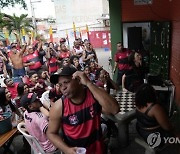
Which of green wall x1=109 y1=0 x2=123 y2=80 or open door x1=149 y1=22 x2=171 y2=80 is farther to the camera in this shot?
green wall x1=109 y1=0 x2=123 y2=80

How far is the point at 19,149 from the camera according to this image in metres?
4.13

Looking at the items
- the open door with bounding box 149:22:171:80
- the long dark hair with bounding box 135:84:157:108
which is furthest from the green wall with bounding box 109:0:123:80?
the long dark hair with bounding box 135:84:157:108

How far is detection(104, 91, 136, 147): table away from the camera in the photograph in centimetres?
344

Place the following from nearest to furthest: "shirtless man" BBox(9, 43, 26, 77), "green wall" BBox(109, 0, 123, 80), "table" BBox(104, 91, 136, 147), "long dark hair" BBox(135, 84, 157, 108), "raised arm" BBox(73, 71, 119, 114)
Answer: "raised arm" BBox(73, 71, 119, 114) < "long dark hair" BBox(135, 84, 157, 108) < "table" BBox(104, 91, 136, 147) < "shirtless man" BBox(9, 43, 26, 77) < "green wall" BBox(109, 0, 123, 80)

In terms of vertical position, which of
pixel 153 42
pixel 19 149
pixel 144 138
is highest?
pixel 153 42

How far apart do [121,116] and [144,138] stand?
21.8 inches

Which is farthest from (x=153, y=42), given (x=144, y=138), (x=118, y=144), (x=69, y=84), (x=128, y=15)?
(x=69, y=84)

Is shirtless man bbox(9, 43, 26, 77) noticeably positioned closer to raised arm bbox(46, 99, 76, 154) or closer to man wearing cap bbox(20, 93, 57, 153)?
man wearing cap bbox(20, 93, 57, 153)

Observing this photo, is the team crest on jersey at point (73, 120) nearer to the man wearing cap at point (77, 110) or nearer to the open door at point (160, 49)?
the man wearing cap at point (77, 110)

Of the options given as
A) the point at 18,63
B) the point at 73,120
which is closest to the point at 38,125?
the point at 73,120

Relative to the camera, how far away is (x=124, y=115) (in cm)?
345

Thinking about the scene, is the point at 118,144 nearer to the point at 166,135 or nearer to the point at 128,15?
the point at 166,135

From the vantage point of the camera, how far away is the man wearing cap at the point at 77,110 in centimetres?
182

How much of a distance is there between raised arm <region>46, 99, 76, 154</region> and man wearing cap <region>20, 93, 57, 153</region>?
0.85 m
